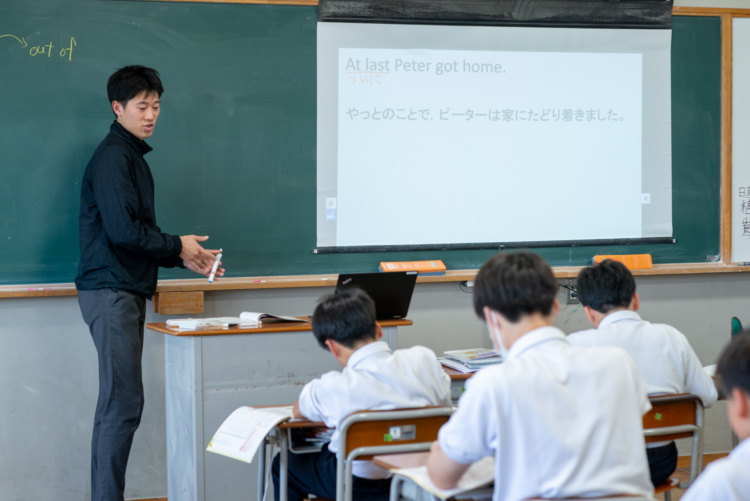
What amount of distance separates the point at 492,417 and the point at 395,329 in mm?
1778

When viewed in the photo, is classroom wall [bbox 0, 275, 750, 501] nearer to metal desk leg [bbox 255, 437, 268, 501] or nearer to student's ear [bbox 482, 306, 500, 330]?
metal desk leg [bbox 255, 437, 268, 501]

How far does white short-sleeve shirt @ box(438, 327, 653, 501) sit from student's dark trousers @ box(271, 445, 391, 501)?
32.8 inches

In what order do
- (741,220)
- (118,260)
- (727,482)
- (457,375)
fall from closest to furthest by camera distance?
1. (727,482)
2. (457,375)
3. (118,260)
4. (741,220)

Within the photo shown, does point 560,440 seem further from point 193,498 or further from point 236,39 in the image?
point 236,39

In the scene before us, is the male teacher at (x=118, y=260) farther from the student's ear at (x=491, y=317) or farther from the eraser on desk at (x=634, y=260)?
the eraser on desk at (x=634, y=260)

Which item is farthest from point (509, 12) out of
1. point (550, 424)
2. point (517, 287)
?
point (550, 424)

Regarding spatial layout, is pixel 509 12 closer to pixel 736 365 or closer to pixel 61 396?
pixel 61 396

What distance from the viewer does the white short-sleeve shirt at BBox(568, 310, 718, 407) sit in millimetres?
2412

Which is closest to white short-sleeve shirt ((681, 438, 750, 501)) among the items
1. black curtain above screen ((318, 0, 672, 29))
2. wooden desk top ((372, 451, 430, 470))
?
wooden desk top ((372, 451, 430, 470))

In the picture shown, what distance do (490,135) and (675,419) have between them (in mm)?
2186

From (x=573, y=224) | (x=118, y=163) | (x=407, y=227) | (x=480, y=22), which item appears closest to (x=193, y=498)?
(x=118, y=163)

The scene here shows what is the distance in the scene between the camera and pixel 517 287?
5.14 ft

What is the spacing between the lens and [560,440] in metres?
1.46

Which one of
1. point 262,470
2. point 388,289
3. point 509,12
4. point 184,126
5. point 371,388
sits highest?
point 509,12
